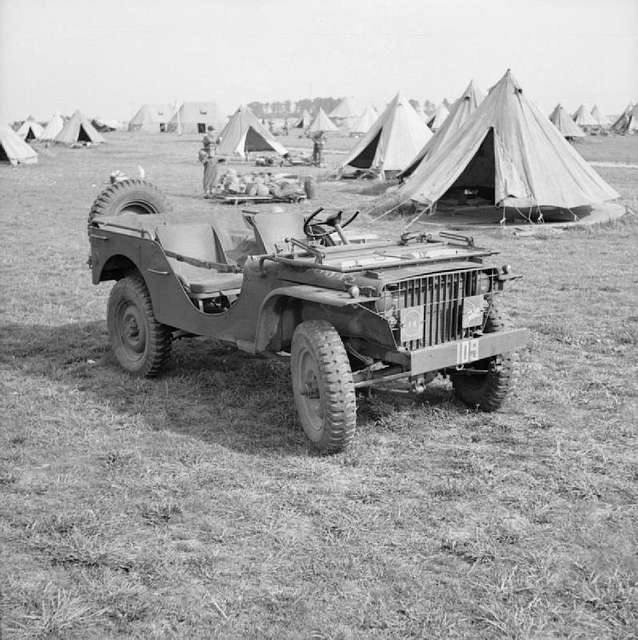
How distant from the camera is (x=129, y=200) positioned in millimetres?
7664

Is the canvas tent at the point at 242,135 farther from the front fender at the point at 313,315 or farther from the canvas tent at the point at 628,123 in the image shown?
the canvas tent at the point at 628,123

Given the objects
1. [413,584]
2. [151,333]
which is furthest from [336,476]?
[151,333]

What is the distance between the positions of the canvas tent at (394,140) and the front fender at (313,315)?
785 inches

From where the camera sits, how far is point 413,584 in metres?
3.53

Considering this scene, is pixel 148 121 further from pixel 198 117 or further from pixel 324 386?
pixel 324 386

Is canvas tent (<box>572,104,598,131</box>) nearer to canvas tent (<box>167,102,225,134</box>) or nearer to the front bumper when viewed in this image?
canvas tent (<box>167,102,225,134</box>)

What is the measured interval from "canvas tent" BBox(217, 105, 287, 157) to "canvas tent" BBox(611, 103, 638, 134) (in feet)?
98.3

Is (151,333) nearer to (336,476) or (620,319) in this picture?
(336,476)

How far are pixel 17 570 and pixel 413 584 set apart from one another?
1.80m

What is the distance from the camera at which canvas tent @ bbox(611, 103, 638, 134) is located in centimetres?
5369

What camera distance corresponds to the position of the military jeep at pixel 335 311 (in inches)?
188

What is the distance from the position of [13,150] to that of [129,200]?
2695 centimetres

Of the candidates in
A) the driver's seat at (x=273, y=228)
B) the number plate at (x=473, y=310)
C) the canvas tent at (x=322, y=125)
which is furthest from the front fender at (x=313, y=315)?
the canvas tent at (x=322, y=125)

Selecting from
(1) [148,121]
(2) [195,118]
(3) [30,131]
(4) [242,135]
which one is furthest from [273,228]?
(1) [148,121]
